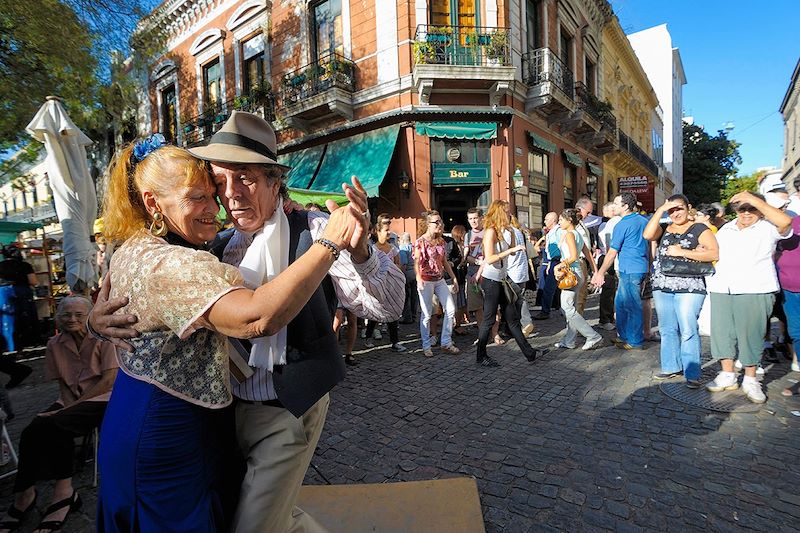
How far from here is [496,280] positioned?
4.91 meters

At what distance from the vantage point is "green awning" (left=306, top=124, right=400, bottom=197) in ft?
35.6

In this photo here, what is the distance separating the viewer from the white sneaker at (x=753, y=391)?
356 centimetres

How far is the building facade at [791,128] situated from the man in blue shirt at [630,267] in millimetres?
25791

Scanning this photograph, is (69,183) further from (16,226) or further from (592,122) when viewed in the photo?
(592,122)

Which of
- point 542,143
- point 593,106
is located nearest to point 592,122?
point 593,106

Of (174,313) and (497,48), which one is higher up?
(497,48)

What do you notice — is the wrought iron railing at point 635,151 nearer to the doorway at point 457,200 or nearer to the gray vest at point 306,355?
the doorway at point 457,200

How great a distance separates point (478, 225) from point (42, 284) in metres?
8.86

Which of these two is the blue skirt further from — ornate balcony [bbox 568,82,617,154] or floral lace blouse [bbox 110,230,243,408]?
ornate balcony [bbox 568,82,617,154]

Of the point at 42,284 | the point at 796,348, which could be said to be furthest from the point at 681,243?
the point at 42,284

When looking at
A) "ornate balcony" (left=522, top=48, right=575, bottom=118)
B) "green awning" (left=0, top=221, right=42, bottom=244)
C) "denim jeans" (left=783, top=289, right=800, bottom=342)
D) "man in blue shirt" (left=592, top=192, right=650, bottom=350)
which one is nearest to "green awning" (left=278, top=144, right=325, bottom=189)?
"green awning" (left=0, top=221, right=42, bottom=244)

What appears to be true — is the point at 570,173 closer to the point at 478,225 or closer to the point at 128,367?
the point at 478,225

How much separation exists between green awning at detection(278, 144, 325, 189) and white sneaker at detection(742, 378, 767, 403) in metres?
11.1

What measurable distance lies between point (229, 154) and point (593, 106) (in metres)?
17.8
